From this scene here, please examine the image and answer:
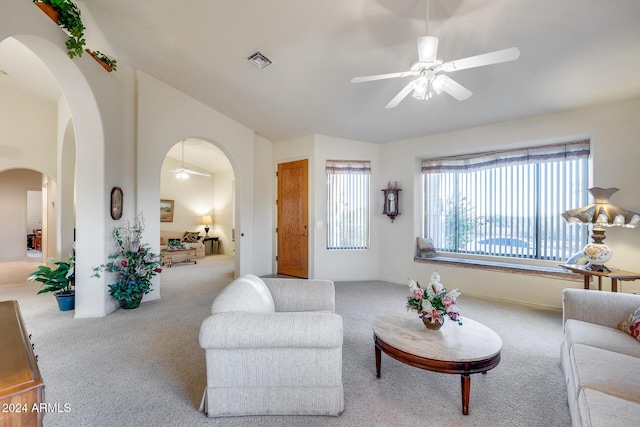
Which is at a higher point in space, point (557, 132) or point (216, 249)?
point (557, 132)

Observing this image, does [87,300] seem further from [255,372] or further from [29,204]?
[29,204]

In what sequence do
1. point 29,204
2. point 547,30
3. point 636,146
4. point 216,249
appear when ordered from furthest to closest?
point 29,204 → point 216,249 → point 636,146 → point 547,30

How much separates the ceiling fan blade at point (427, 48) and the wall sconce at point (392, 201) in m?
3.28

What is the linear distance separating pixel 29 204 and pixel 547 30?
1538 cm

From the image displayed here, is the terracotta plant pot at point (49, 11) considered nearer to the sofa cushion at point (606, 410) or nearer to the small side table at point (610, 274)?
the sofa cushion at point (606, 410)

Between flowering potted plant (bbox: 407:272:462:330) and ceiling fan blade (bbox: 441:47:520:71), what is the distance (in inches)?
60.5

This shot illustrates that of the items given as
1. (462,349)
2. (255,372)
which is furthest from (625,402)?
(255,372)

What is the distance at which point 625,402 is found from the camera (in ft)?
4.29

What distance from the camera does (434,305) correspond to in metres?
2.14

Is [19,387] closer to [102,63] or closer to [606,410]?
[606,410]

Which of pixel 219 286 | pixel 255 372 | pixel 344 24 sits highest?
pixel 344 24

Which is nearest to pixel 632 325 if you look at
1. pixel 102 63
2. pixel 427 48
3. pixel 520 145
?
pixel 427 48

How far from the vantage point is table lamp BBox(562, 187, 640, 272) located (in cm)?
315

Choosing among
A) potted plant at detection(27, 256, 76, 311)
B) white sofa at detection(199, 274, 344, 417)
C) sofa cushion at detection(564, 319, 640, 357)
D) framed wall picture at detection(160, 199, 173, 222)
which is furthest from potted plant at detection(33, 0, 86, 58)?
framed wall picture at detection(160, 199, 173, 222)
